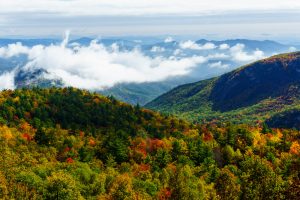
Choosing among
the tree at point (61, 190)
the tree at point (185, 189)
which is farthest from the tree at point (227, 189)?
the tree at point (61, 190)

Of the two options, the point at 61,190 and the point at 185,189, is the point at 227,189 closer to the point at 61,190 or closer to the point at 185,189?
the point at 185,189

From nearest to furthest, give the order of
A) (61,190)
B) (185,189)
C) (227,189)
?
(61,190), (185,189), (227,189)

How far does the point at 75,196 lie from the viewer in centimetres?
11569

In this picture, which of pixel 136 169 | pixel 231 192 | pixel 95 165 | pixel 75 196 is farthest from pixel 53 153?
pixel 231 192

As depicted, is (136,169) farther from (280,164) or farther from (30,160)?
(280,164)

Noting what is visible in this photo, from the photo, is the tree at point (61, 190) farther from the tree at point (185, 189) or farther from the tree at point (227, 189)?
the tree at point (227, 189)

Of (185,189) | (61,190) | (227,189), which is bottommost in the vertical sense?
(227,189)

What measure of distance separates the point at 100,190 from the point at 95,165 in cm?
4734

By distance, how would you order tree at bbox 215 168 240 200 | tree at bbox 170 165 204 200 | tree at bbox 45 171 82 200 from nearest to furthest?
tree at bbox 45 171 82 200 < tree at bbox 170 165 204 200 < tree at bbox 215 168 240 200

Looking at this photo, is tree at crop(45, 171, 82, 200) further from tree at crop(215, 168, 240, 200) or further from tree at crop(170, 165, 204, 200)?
tree at crop(215, 168, 240, 200)

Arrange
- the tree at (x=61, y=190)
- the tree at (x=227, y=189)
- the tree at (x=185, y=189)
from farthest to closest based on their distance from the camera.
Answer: the tree at (x=227, y=189), the tree at (x=185, y=189), the tree at (x=61, y=190)

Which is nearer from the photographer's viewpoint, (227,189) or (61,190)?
(61,190)

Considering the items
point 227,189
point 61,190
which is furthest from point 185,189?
point 61,190

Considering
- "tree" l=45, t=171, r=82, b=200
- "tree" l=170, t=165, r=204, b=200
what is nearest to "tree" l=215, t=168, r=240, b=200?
"tree" l=170, t=165, r=204, b=200
